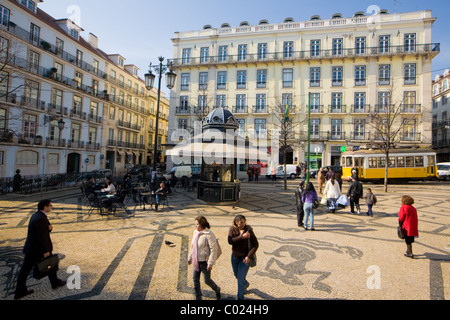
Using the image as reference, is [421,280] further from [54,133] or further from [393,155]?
[54,133]

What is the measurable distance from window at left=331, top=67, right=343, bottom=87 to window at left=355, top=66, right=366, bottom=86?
1.92 m

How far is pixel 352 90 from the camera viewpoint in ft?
98.6

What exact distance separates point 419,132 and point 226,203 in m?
29.6

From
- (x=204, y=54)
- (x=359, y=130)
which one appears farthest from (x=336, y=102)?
(x=204, y=54)

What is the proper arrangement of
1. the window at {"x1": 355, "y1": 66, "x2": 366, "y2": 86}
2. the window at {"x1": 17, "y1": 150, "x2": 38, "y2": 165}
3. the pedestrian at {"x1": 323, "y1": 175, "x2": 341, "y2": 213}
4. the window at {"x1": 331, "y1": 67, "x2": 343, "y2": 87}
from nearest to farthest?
the pedestrian at {"x1": 323, "y1": 175, "x2": 341, "y2": 213}
the window at {"x1": 17, "y1": 150, "x2": 38, "y2": 165}
the window at {"x1": 355, "y1": 66, "x2": 366, "y2": 86}
the window at {"x1": 331, "y1": 67, "x2": 343, "y2": 87}

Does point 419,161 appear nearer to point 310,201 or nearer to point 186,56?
point 310,201

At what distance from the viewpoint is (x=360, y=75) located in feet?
98.5

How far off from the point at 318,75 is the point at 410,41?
37.4ft

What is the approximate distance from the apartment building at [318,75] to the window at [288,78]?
0.17 feet

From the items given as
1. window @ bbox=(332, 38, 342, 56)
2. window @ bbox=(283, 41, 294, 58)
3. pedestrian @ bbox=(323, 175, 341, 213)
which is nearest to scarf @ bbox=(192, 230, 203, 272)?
pedestrian @ bbox=(323, 175, 341, 213)

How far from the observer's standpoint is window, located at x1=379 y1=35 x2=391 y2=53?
29.3m

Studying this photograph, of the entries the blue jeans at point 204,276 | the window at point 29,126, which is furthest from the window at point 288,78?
the blue jeans at point 204,276

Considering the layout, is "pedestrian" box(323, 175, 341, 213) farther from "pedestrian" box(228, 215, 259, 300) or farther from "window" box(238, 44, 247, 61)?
"window" box(238, 44, 247, 61)
